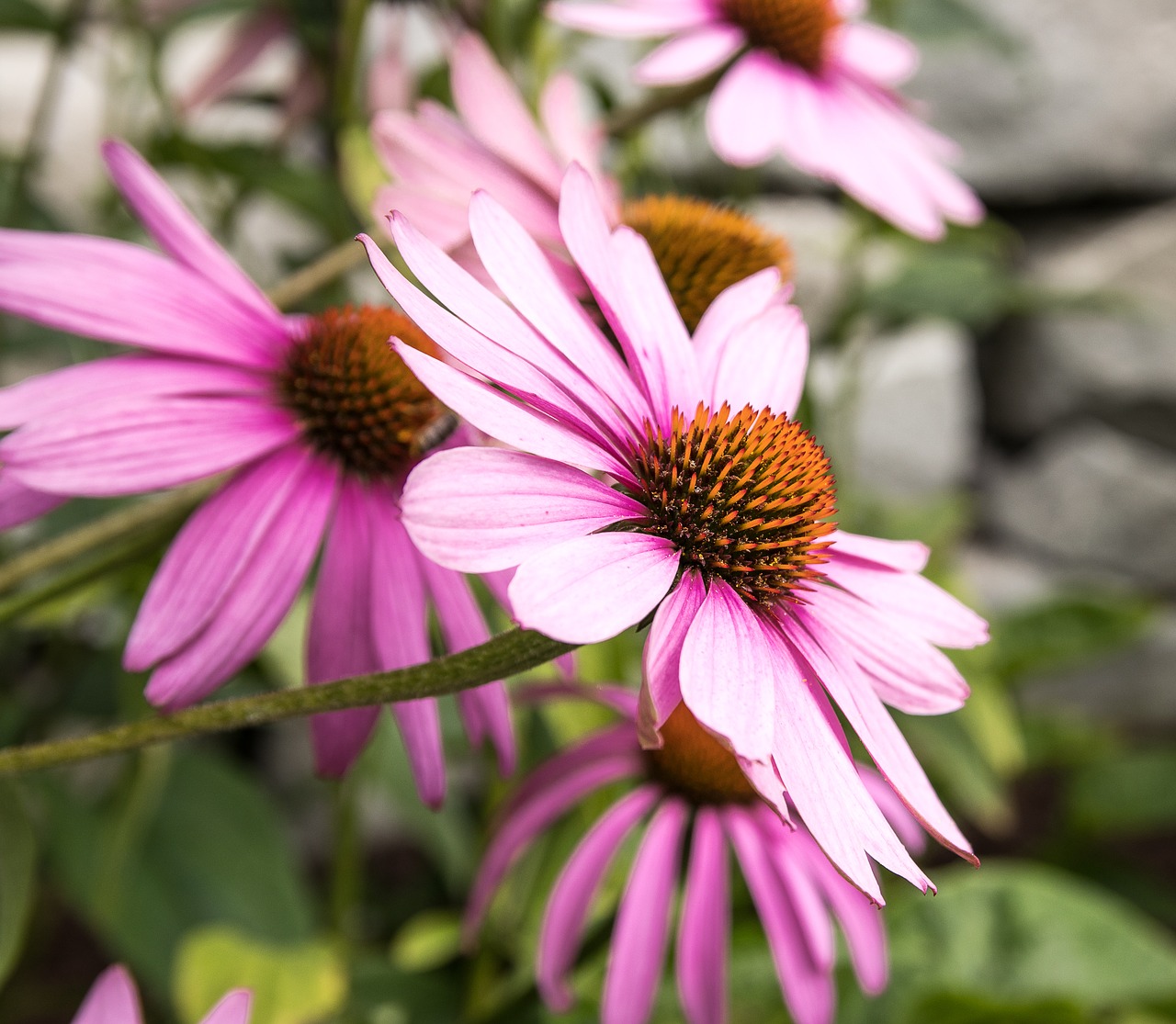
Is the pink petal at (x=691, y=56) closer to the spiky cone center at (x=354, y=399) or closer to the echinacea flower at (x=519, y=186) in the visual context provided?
the echinacea flower at (x=519, y=186)

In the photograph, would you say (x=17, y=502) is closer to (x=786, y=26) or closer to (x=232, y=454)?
(x=232, y=454)

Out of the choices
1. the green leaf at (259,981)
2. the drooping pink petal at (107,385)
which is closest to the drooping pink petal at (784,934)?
the green leaf at (259,981)

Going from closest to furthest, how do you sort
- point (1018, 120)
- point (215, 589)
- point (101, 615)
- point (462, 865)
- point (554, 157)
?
point (215, 589), point (554, 157), point (462, 865), point (101, 615), point (1018, 120)

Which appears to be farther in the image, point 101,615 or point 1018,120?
point 1018,120

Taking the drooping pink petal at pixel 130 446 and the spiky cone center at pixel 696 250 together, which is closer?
the drooping pink petal at pixel 130 446

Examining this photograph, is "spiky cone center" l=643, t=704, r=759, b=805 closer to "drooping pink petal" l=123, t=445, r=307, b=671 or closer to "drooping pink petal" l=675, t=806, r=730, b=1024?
"drooping pink petal" l=675, t=806, r=730, b=1024

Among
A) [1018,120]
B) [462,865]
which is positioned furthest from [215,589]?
[1018,120]

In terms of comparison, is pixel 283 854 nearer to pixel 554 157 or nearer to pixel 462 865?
pixel 462 865

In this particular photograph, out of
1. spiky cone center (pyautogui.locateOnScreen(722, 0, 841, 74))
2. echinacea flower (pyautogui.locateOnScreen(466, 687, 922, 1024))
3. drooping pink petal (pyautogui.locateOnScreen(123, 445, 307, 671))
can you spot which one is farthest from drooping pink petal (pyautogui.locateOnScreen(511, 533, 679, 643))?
spiky cone center (pyautogui.locateOnScreen(722, 0, 841, 74))
